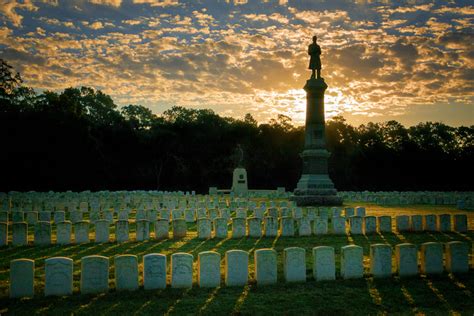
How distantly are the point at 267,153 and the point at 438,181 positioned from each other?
2195 centimetres

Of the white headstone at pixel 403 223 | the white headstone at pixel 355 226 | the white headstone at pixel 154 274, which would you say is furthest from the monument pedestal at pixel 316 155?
the white headstone at pixel 154 274

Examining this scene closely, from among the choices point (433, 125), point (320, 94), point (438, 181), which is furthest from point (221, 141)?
point (433, 125)

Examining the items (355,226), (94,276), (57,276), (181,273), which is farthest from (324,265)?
(355,226)

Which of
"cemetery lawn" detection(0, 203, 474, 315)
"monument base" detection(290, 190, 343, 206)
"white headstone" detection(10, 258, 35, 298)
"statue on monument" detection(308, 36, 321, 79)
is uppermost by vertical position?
"statue on monument" detection(308, 36, 321, 79)

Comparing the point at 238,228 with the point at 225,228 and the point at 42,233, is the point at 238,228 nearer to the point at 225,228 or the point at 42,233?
the point at 225,228

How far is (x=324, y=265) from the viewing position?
276 inches

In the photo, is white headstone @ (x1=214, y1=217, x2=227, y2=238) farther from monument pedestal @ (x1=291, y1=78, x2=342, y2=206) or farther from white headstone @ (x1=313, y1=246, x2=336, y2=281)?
monument pedestal @ (x1=291, y1=78, x2=342, y2=206)

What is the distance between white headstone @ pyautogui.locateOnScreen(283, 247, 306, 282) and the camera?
6895mm

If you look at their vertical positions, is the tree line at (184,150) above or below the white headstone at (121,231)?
above

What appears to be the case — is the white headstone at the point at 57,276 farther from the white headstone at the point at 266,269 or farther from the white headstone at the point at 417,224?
the white headstone at the point at 417,224

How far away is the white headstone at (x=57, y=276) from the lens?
6109mm

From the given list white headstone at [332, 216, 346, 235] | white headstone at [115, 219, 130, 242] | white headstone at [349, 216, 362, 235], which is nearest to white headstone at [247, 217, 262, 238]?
white headstone at [332, 216, 346, 235]

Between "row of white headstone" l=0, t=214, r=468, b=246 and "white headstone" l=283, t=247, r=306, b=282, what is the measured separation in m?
4.68

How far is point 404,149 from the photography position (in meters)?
50.4
